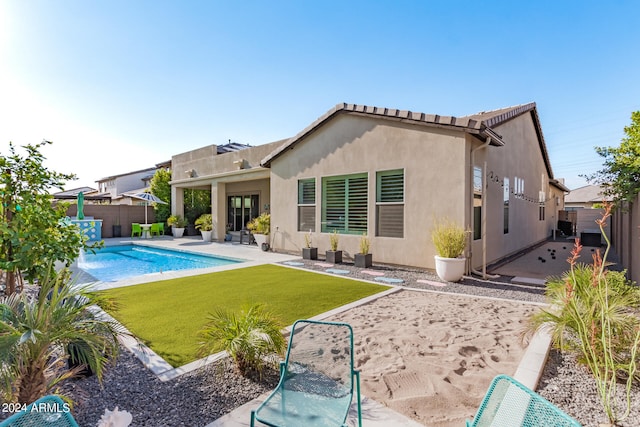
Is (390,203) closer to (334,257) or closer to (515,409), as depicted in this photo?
Answer: (334,257)

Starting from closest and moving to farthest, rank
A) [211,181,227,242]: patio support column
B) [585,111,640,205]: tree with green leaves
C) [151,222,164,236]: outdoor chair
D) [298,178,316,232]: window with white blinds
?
[585,111,640,205]: tree with green leaves → [298,178,316,232]: window with white blinds → [211,181,227,242]: patio support column → [151,222,164,236]: outdoor chair

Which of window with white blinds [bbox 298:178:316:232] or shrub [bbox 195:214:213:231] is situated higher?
window with white blinds [bbox 298:178:316:232]

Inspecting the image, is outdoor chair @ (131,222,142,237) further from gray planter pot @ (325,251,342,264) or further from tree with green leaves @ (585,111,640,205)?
tree with green leaves @ (585,111,640,205)

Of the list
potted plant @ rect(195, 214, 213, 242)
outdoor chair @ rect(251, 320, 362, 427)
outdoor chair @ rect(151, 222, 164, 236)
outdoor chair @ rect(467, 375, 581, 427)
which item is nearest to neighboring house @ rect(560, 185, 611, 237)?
outdoor chair @ rect(467, 375, 581, 427)

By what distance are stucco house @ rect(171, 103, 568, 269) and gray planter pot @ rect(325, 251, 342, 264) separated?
349 mm

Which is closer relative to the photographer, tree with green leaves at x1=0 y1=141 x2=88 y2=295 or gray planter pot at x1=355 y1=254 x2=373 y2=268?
tree with green leaves at x1=0 y1=141 x2=88 y2=295

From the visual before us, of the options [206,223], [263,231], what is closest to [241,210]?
[206,223]

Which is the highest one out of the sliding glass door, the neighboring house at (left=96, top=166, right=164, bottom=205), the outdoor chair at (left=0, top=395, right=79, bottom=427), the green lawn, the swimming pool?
the neighboring house at (left=96, top=166, right=164, bottom=205)

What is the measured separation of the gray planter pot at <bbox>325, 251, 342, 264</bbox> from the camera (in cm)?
1084

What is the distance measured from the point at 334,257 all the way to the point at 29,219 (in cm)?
813

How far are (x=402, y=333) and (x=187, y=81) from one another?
11786mm

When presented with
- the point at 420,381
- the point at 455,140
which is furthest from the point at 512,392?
the point at 455,140

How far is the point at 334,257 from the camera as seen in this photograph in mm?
10836

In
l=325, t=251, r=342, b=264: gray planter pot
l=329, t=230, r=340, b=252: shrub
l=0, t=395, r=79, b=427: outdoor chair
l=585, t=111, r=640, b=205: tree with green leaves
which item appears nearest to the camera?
l=0, t=395, r=79, b=427: outdoor chair
